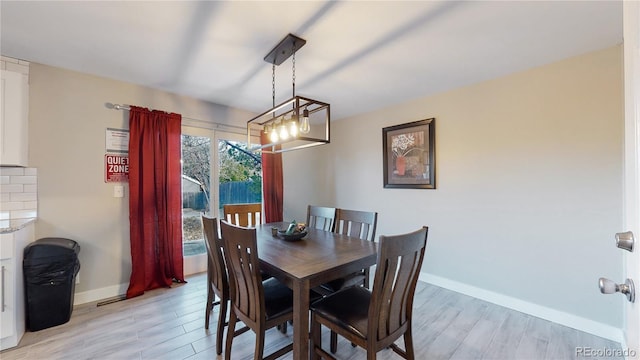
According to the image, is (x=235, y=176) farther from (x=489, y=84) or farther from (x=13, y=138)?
(x=489, y=84)

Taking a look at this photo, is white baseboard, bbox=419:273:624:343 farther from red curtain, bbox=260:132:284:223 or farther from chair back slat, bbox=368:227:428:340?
red curtain, bbox=260:132:284:223

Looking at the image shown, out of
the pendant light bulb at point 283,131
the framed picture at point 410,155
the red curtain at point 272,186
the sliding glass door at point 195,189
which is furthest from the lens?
the red curtain at point 272,186

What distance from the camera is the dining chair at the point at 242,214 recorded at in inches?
106

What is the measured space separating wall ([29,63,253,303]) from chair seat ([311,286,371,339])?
248 centimetres

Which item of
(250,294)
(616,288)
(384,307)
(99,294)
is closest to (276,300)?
(250,294)

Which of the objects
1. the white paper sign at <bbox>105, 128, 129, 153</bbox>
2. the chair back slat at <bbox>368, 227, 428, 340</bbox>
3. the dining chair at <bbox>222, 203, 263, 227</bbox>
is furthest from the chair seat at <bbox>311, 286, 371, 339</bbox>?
the white paper sign at <bbox>105, 128, 129, 153</bbox>

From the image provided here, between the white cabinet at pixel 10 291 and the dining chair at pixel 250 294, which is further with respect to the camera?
the white cabinet at pixel 10 291

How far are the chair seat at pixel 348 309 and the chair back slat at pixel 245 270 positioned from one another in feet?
1.21

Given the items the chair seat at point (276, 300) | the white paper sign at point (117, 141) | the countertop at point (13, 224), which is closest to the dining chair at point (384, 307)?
the chair seat at point (276, 300)

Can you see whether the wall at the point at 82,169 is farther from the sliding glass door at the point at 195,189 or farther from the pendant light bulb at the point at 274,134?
the pendant light bulb at the point at 274,134

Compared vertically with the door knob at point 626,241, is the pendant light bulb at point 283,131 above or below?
above

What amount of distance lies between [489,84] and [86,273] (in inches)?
183

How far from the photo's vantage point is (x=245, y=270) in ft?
4.75

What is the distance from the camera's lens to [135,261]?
2.70m
